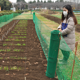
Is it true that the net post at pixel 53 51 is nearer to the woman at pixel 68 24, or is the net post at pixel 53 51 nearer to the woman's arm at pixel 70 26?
the woman at pixel 68 24

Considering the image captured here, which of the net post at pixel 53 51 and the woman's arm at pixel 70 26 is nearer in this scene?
the net post at pixel 53 51

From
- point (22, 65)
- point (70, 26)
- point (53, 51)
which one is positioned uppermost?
point (70, 26)

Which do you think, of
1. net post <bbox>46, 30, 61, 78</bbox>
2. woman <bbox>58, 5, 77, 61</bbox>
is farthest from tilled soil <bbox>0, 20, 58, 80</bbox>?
woman <bbox>58, 5, 77, 61</bbox>

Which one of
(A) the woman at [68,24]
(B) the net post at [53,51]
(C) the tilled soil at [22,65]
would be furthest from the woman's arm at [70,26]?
(C) the tilled soil at [22,65]

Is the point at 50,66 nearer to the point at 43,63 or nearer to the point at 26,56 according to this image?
the point at 43,63

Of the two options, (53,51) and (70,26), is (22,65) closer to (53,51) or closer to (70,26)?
(53,51)

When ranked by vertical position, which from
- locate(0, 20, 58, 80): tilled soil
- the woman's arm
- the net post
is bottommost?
locate(0, 20, 58, 80): tilled soil

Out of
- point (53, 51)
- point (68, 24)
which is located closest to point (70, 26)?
point (68, 24)

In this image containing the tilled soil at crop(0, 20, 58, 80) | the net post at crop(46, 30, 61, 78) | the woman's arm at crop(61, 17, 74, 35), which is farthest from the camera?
the tilled soil at crop(0, 20, 58, 80)

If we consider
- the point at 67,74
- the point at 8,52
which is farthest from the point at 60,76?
the point at 8,52

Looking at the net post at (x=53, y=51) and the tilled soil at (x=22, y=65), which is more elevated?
the net post at (x=53, y=51)

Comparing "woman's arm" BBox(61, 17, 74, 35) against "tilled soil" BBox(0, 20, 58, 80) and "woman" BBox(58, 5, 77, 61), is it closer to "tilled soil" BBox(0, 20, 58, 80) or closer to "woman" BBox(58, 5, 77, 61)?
"woman" BBox(58, 5, 77, 61)

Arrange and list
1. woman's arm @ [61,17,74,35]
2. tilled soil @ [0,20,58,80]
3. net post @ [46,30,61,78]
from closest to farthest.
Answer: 1. net post @ [46,30,61,78]
2. woman's arm @ [61,17,74,35]
3. tilled soil @ [0,20,58,80]

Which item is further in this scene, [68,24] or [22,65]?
[22,65]
